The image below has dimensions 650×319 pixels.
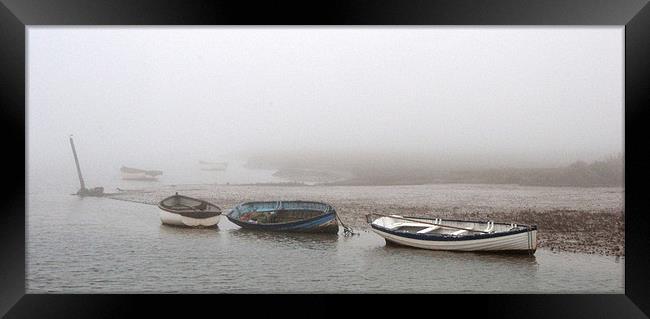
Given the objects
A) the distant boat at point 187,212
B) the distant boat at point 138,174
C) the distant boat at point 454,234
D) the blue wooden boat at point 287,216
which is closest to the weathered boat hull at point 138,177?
the distant boat at point 138,174

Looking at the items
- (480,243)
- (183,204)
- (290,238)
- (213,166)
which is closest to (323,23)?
(213,166)

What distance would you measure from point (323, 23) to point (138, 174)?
1892mm

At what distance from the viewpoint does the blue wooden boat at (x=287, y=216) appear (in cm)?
387

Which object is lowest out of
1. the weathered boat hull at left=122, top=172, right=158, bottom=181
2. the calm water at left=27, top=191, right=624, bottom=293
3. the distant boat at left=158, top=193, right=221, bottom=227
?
the calm water at left=27, top=191, right=624, bottom=293

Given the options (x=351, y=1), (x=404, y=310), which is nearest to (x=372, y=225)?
(x=404, y=310)

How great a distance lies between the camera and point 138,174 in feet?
12.7

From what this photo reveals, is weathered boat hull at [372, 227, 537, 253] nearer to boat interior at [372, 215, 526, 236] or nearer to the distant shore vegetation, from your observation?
boat interior at [372, 215, 526, 236]

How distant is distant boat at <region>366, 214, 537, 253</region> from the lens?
3715mm

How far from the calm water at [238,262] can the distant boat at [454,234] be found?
7 centimetres

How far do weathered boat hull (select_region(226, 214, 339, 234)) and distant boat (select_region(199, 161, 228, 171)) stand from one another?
1.34ft

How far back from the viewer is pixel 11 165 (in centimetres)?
363

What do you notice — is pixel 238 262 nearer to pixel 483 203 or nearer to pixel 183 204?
pixel 183 204

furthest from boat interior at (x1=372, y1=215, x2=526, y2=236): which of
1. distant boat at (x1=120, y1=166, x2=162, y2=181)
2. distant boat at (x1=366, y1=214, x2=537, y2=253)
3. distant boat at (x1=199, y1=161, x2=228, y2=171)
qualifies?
distant boat at (x1=120, y1=166, x2=162, y2=181)

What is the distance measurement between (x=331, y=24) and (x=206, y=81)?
1.13 meters
